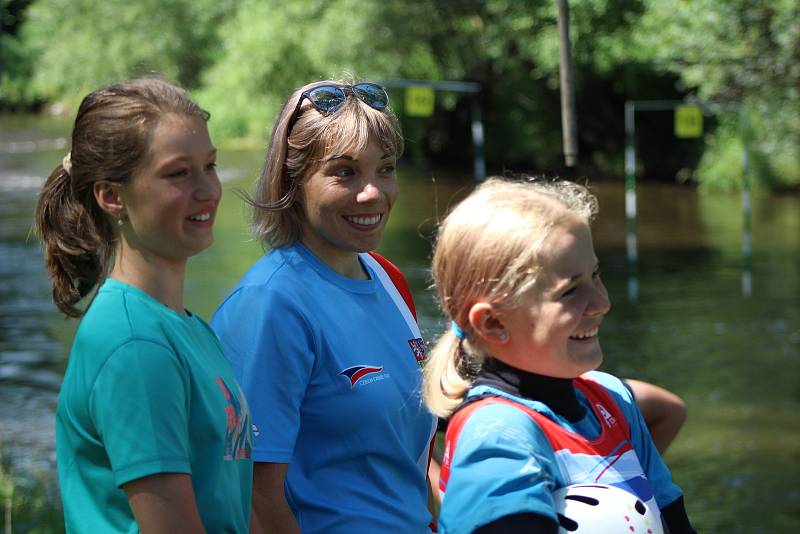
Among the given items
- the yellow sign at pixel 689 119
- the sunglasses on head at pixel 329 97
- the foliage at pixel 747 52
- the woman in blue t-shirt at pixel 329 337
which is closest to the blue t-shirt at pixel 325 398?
the woman in blue t-shirt at pixel 329 337

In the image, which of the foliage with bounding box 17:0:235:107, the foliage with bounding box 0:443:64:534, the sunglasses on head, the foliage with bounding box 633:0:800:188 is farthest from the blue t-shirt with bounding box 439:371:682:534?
the foliage with bounding box 17:0:235:107

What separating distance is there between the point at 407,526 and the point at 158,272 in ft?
2.68

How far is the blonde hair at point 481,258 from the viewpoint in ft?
6.75

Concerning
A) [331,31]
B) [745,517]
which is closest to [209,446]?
[745,517]

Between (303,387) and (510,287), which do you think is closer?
(510,287)

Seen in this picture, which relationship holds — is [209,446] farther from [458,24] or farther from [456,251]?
[458,24]

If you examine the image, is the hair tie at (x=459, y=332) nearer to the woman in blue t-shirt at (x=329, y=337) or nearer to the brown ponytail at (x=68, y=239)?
the woman in blue t-shirt at (x=329, y=337)

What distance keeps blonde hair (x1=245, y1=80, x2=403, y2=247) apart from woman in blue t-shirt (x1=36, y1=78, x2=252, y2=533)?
1.52 feet

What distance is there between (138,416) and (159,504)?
0.15m

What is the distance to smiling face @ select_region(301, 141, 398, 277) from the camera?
106 inches

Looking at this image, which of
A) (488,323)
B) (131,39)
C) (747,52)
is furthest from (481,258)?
(131,39)

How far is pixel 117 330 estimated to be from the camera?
2.00 m

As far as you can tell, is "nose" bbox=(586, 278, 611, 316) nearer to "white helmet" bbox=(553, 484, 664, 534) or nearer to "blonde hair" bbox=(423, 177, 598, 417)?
"blonde hair" bbox=(423, 177, 598, 417)

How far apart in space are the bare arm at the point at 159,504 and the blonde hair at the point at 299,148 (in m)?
0.87
